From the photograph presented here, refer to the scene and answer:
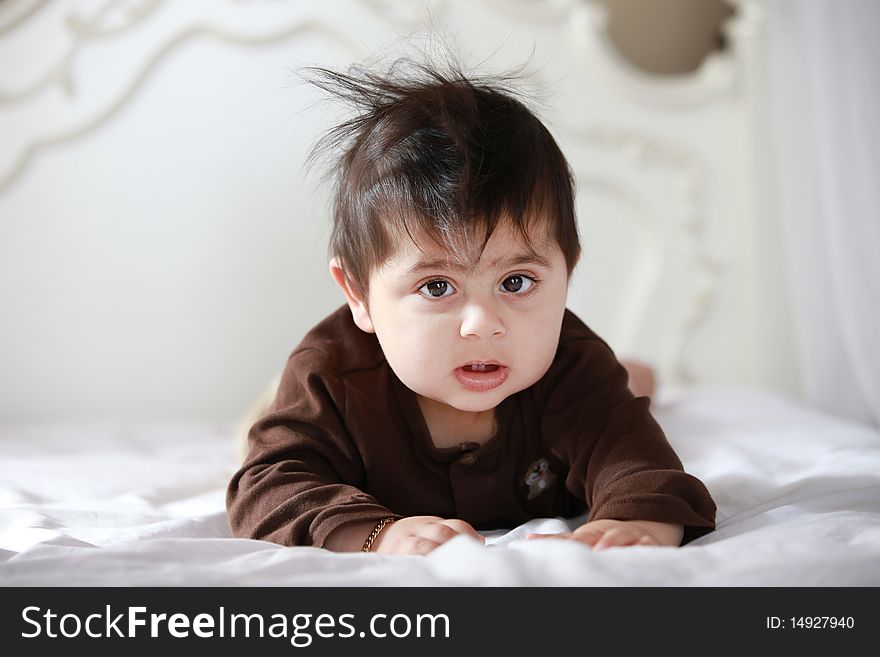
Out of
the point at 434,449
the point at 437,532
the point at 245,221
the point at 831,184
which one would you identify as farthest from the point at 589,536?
the point at 245,221

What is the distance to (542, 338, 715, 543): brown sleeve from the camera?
2.78ft

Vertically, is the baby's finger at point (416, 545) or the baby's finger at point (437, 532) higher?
the baby's finger at point (437, 532)

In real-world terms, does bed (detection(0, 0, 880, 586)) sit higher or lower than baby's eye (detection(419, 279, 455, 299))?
higher

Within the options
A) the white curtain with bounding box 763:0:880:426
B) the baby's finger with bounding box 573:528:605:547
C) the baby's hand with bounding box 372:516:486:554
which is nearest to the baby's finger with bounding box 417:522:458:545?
the baby's hand with bounding box 372:516:486:554

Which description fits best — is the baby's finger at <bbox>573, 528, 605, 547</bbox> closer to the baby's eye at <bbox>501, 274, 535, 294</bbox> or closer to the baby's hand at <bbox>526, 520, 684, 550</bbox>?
the baby's hand at <bbox>526, 520, 684, 550</bbox>

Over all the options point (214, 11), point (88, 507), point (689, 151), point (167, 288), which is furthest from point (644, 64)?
point (88, 507)

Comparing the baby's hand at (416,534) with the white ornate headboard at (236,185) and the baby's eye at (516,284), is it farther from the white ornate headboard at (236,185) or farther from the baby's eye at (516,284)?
the white ornate headboard at (236,185)

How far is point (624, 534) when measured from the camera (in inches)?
31.4

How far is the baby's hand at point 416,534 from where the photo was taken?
804 millimetres

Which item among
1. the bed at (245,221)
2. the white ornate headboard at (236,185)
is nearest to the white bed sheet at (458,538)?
the bed at (245,221)

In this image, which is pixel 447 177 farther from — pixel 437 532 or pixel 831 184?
pixel 831 184

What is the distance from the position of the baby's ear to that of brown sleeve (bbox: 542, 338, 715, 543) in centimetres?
Answer: 22

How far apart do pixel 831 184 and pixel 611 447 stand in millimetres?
1042
